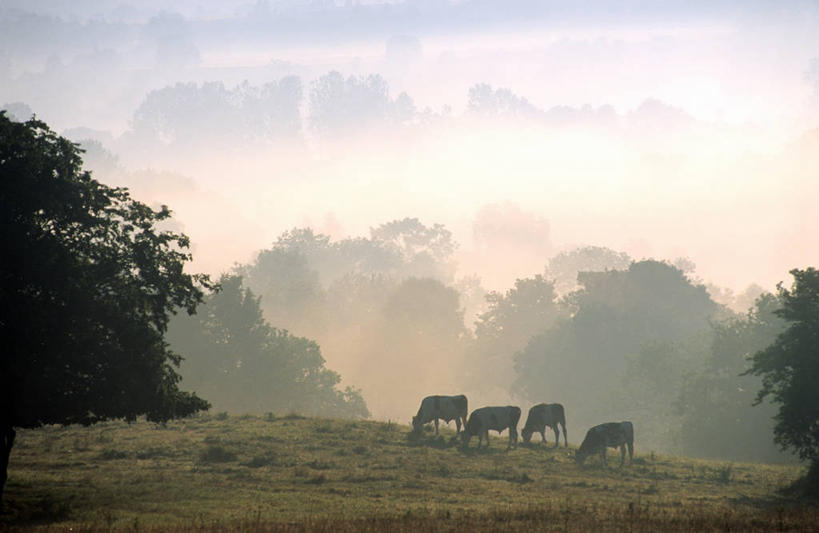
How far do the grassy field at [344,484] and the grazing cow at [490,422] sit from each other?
1390 mm

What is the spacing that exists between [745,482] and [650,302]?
63.8 meters

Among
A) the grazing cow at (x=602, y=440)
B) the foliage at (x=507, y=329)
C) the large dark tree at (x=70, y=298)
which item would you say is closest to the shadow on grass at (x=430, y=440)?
the grazing cow at (x=602, y=440)

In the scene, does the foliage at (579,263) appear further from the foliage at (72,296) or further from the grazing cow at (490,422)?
the foliage at (72,296)

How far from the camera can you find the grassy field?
77.5 feet

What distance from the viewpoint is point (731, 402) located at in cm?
6469

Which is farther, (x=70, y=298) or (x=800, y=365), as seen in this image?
(x=800, y=365)

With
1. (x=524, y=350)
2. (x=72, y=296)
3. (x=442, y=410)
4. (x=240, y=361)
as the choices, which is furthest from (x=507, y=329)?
(x=72, y=296)

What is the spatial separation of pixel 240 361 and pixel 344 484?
1965 inches

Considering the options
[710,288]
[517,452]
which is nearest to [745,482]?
[517,452]

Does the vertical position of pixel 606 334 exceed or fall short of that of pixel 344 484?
it exceeds it

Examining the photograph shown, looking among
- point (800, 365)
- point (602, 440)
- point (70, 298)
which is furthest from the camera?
point (602, 440)

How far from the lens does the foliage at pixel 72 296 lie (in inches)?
998

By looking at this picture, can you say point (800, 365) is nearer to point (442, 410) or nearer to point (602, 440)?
point (602, 440)

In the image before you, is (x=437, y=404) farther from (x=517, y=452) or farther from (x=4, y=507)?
(x=4, y=507)
